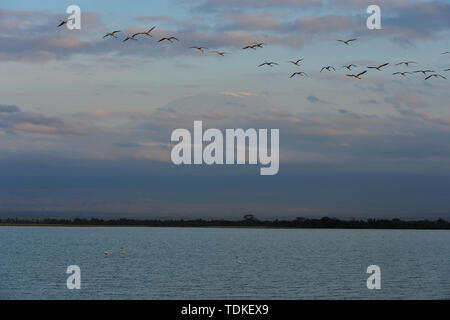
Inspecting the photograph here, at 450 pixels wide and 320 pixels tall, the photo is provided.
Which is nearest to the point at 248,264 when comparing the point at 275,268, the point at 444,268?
the point at 275,268

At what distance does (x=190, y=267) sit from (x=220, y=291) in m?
23.6

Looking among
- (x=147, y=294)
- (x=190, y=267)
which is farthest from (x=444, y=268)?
(x=147, y=294)

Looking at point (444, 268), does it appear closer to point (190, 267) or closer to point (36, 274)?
point (190, 267)

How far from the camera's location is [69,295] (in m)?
61.1

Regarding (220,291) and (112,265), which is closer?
(220,291)

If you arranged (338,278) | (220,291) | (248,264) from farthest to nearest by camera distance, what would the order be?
A: (248,264), (338,278), (220,291)

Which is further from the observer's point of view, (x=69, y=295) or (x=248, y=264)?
(x=248, y=264)
